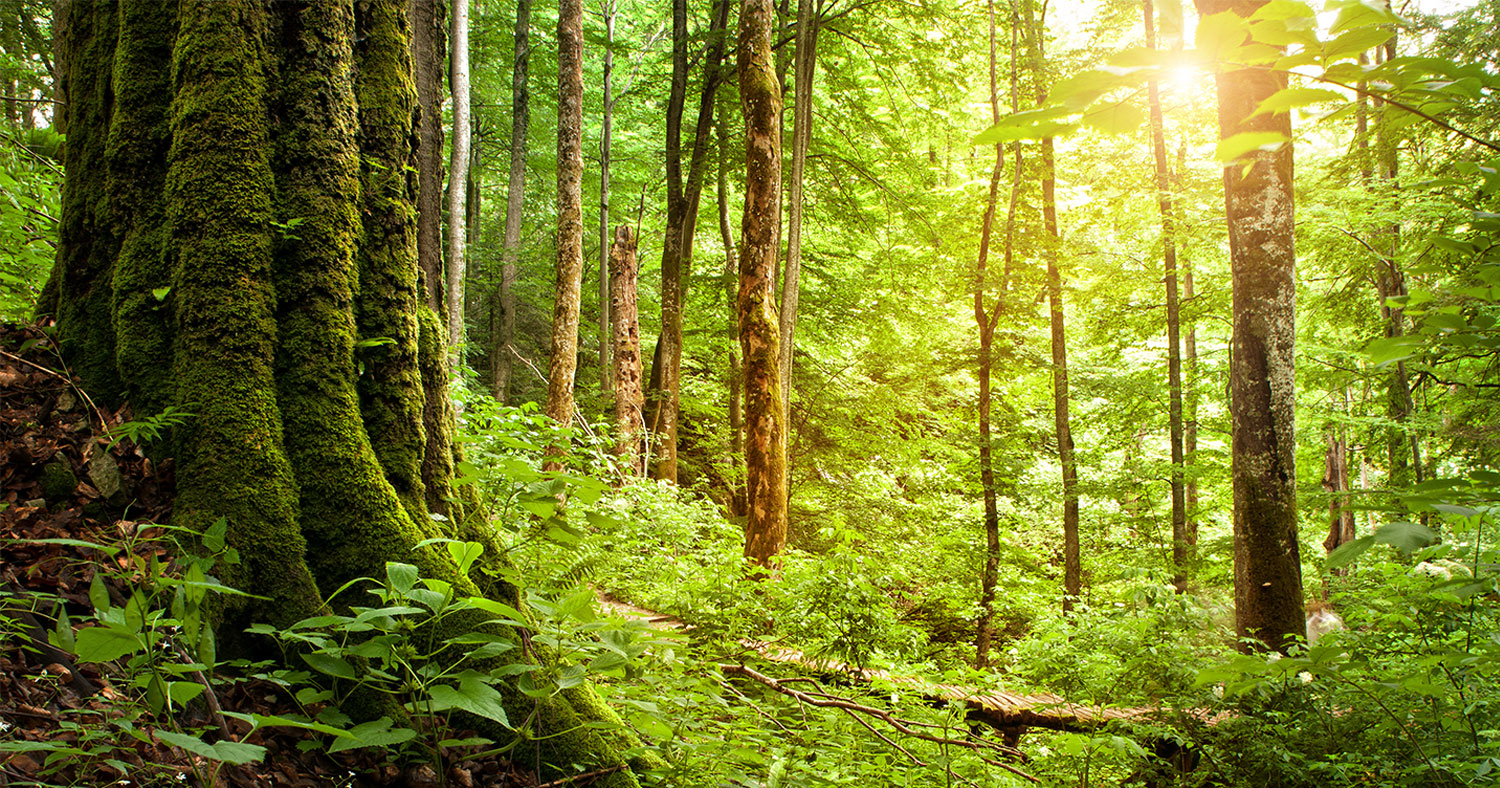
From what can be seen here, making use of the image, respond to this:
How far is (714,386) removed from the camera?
1584cm

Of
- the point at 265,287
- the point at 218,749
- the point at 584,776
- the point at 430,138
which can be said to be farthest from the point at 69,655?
the point at 430,138

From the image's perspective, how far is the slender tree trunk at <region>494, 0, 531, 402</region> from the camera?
1530cm

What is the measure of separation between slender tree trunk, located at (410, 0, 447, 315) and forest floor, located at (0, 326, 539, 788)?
1.14m

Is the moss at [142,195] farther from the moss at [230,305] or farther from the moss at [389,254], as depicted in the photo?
the moss at [389,254]

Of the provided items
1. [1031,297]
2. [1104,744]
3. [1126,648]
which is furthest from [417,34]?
[1031,297]

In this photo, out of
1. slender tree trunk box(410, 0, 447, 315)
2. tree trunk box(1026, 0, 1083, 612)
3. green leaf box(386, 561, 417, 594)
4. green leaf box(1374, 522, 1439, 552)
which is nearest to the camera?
green leaf box(1374, 522, 1439, 552)

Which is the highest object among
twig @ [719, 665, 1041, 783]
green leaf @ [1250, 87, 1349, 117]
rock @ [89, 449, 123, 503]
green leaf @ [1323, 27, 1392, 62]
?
green leaf @ [1323, 27, 1392, 62]

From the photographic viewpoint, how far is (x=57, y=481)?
6.44ft

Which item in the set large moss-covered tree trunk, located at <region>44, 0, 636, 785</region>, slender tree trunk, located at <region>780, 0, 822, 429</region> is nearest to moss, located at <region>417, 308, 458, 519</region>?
large moss-covered tree trunk, located at <region>44, 0, 636, 785</region>

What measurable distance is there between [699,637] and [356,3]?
3662 mm

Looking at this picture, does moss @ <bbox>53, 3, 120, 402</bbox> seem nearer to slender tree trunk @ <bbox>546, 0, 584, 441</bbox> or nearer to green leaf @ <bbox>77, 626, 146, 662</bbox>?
green leaf @ <bbox>77, 626, 146, 662</bbox>

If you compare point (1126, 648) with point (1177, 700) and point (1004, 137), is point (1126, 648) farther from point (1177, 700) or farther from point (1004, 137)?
point (1004, 137)

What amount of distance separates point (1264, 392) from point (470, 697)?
5477mm

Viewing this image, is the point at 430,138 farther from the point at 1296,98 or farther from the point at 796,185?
the point at 796,185
